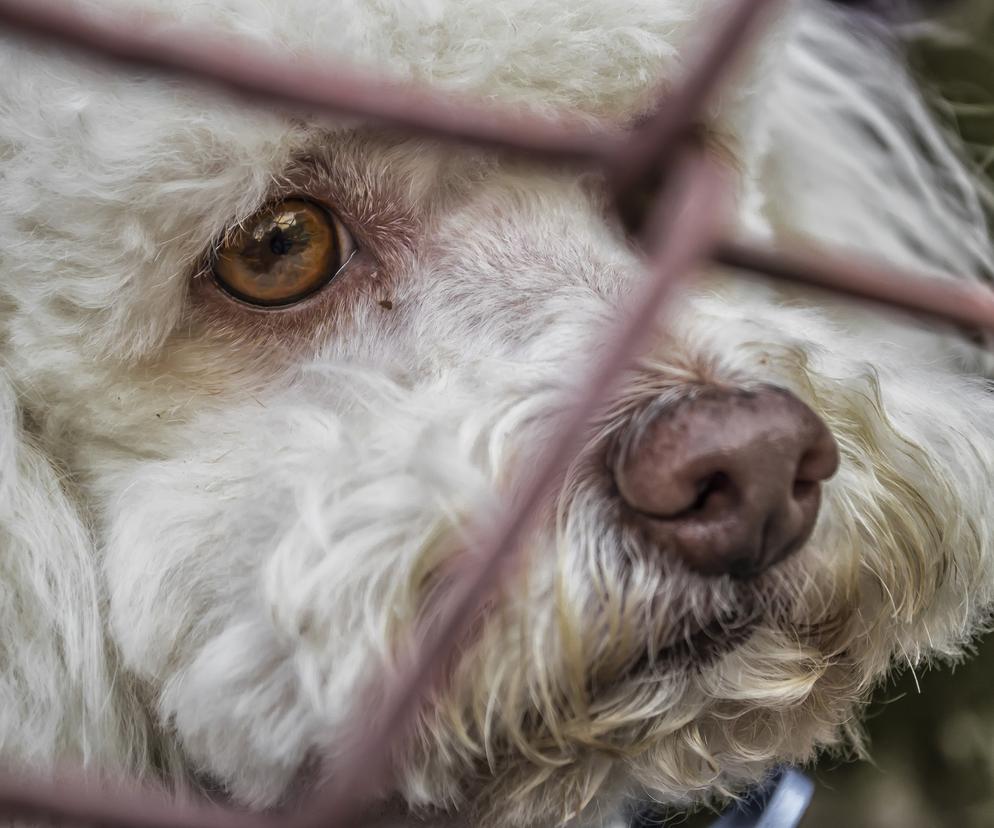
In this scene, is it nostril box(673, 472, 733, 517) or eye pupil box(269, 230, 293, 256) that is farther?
eye pupil box(269, 230, 293, 256)

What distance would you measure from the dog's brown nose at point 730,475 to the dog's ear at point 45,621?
0.56m

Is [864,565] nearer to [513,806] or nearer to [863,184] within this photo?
[513,806]

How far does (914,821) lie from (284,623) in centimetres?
169

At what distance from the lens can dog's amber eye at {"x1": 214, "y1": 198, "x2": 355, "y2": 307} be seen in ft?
3.42

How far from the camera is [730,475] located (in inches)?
30.5

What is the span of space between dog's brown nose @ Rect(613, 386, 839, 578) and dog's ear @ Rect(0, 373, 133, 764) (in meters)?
0.56

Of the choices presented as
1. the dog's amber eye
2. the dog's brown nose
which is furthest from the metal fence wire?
the dog's amber eye

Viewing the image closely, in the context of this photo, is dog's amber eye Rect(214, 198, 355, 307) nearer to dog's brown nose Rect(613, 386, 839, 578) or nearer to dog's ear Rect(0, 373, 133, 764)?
dog's ear Rect(0, 373, 133, 764)

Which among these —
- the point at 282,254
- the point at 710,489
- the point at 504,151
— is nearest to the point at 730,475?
the point at 710,489

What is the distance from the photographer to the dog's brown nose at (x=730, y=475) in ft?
2.54

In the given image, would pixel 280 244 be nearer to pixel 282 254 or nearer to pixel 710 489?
pixel 282 254

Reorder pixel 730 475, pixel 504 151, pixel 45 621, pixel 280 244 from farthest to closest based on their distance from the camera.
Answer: pixel 280 244
pixel 45 621
pixel 730 475
pixel 504 151

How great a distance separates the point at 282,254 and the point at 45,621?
0.46 meters

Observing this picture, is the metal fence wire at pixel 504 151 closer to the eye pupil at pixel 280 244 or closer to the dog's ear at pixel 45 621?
the dog's ear at pixel 45 621
